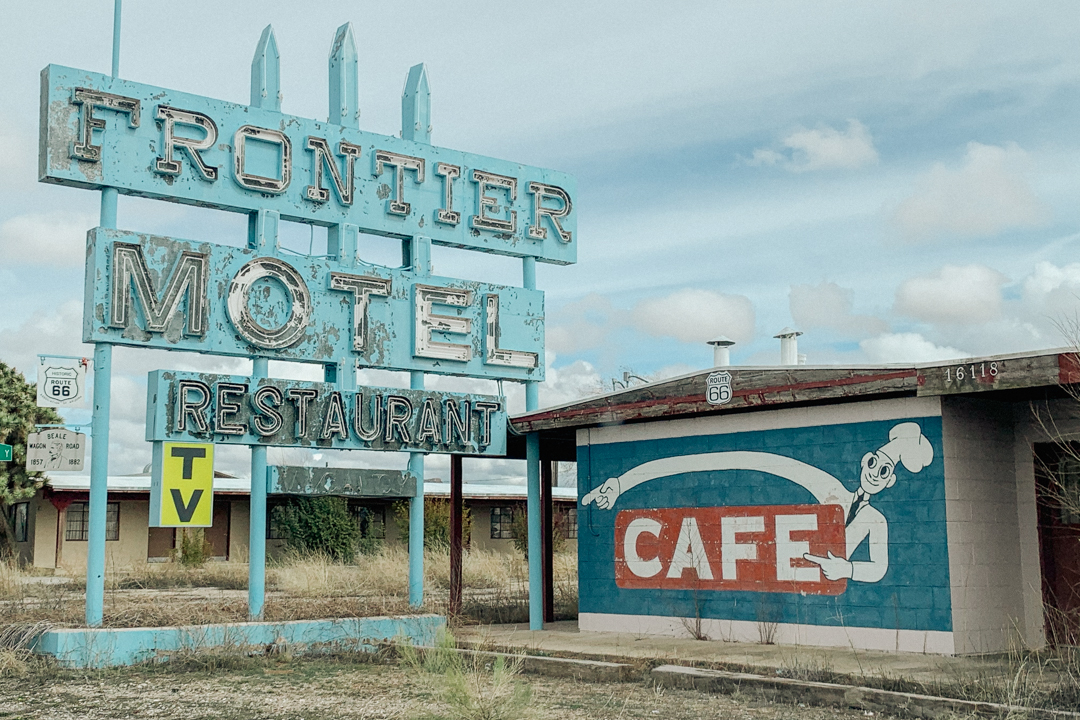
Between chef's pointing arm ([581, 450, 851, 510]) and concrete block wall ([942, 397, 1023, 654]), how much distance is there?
4.14 feet

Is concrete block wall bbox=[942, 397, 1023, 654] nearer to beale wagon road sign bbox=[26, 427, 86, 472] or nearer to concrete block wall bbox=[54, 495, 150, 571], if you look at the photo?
beale wagon road sign bbox=[26, 427, 86, 472]

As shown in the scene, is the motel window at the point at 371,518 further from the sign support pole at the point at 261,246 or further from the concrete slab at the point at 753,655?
the concrete slab at the point at 753,655

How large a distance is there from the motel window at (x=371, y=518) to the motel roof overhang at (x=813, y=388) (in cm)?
2080

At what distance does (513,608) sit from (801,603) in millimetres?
5892

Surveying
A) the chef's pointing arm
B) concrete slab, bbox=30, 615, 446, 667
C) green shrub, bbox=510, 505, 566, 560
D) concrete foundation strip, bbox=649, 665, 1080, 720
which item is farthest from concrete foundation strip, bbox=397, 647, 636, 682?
green shrub, bbox=510, 505, 566, 560

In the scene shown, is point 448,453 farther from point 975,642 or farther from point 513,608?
point 975,642

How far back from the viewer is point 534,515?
16328mm

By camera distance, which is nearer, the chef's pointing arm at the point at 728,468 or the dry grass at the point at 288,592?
the chef's pointing arm at the point at 728,468

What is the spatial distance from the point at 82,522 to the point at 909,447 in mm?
29323

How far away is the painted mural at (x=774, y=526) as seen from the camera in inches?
477

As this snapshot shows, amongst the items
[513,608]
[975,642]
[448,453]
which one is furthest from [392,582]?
[975,642]

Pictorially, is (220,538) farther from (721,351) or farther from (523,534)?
(721,351)

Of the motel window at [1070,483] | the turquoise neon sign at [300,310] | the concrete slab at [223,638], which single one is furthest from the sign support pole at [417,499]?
the motel window at [1070,483]

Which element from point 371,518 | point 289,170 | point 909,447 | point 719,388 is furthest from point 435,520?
point 909,447
